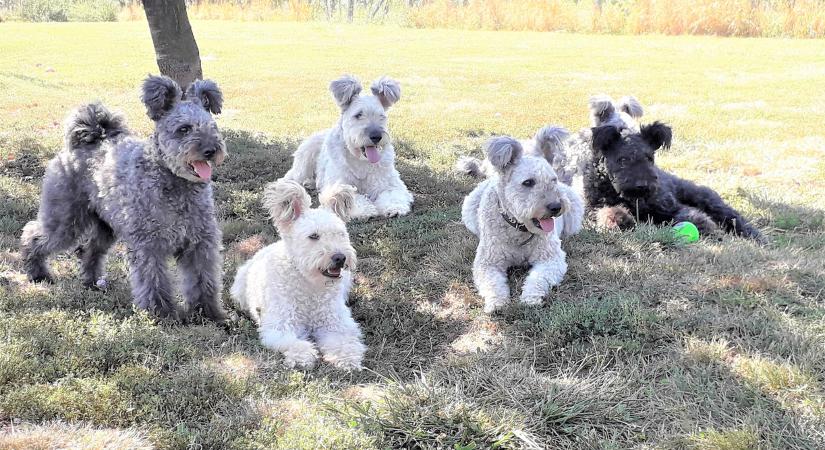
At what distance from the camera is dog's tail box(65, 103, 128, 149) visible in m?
5.00

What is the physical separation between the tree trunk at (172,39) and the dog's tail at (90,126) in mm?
3805

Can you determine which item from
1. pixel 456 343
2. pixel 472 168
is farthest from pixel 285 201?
pixel 472 168

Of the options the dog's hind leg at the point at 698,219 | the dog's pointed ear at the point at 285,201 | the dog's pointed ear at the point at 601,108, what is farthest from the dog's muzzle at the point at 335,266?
the dog's pointed ear at the point at 601,108

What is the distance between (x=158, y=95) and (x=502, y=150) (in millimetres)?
2646

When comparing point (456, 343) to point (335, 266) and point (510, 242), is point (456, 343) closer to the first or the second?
point (335, 266)

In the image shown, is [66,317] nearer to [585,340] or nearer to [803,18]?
[585,340]

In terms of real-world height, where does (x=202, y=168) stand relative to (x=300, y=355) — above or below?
above

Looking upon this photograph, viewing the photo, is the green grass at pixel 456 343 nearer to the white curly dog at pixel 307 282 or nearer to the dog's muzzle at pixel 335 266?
the white curly dog at pixel 307 282

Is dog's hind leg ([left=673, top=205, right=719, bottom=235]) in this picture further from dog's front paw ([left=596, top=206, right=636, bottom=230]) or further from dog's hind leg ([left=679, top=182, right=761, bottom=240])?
dog's front paw ([left=596, top=206, right=636, bottom=230])

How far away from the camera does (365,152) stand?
24.2 feet

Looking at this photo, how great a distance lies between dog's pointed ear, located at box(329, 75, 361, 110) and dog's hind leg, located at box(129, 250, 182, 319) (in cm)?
339

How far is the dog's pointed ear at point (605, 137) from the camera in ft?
21.4

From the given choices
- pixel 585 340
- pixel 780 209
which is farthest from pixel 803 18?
pixel 585 340

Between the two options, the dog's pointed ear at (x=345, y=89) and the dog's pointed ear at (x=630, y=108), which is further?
the dog's pointed ear at (x=630, y=108)
